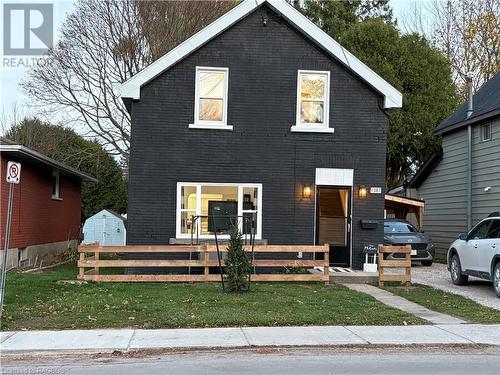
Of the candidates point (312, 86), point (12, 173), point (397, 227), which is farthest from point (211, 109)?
point (397, 227)

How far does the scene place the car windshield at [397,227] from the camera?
19531 millimetres

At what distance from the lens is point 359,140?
15.8m

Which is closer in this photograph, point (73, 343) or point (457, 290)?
point (73, 343)

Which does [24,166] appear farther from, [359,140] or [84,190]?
[84,190]

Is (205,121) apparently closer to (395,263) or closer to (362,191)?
(362,191)

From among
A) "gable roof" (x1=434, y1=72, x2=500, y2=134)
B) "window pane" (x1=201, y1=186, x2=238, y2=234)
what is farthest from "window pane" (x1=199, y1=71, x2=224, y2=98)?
"gable roof" (x1=434, y1=72, x2=500, y2=134)

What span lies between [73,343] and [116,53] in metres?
20.4

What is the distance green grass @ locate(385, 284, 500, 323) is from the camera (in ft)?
33.6

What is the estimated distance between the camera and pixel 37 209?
19.4m

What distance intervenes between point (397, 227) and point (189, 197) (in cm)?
814

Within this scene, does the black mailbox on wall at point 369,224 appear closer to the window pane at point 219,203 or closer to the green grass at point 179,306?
the green grass at point 179,306

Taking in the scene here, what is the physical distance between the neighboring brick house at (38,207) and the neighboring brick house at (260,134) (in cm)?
418

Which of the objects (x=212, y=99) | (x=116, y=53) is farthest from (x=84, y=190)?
(x=212, y=99)

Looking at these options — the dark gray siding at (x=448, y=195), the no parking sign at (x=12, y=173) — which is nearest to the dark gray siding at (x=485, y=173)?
the dark gray siding at (x=448, y=195)
